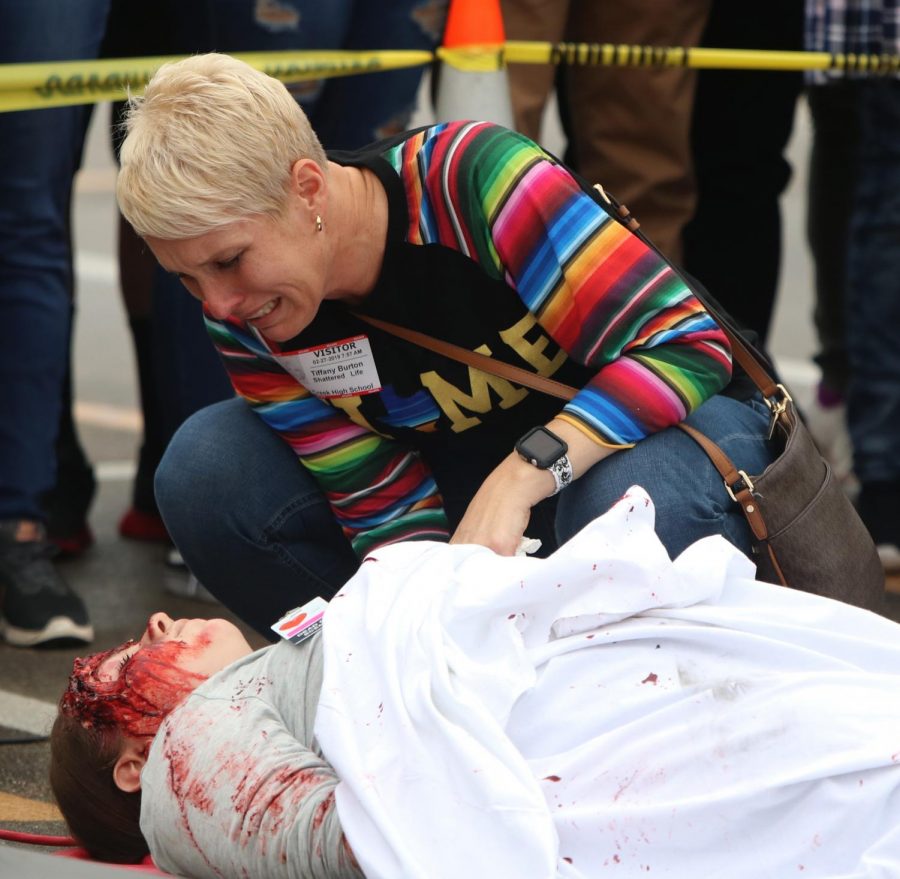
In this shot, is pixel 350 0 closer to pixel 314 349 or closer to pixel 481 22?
pixel 481 22

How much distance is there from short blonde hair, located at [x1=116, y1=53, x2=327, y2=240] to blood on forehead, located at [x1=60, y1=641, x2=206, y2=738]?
0.62 meters

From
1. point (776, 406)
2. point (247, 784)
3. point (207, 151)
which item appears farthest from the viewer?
point (776, 406)

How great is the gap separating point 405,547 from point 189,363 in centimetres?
133

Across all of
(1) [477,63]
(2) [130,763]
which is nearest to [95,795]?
(2) [130,763]

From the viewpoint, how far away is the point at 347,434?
2.78 metres

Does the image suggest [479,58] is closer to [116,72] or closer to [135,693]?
[116,72]

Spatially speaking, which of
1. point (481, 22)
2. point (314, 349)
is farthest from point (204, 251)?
point (481, 22)

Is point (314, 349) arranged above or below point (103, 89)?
below

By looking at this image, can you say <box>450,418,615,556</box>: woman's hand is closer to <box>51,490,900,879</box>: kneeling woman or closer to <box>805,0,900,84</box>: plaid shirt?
<box>51,490,900,879</box>: kneeling woman

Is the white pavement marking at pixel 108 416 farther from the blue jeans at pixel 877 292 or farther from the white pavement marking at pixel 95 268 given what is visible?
the blue jeans at pixel 877 292

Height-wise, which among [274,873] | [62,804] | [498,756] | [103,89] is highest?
[103,89]

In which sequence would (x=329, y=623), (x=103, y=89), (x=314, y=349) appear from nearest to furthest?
(x=329, y=623), (x=314, y=349), (x=103, y=89)

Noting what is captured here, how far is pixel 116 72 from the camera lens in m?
3.15

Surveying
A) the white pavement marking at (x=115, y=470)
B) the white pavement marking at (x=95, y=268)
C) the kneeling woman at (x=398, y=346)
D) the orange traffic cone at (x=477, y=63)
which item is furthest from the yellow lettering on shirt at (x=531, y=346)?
the white pavement marking at (x=95, y=268)
